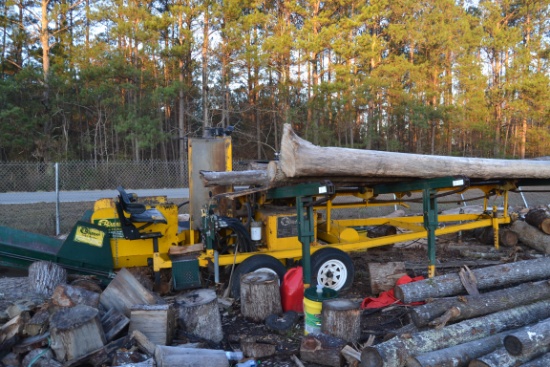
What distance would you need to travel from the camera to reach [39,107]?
23594 millimetres

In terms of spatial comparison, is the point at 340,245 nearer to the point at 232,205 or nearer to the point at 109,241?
the point at 232,205

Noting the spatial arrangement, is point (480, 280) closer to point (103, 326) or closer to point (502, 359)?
point (502, 359)

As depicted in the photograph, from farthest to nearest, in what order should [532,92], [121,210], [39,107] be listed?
[532,92] < [39,107] < [121,210]

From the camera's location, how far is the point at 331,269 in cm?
648

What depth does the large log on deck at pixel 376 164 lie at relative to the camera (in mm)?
5098

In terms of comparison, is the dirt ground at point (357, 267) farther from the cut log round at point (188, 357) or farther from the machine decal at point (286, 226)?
the machine decal at point (286, 226)

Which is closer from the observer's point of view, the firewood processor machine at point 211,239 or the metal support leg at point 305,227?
the metal support leg at point 305,227

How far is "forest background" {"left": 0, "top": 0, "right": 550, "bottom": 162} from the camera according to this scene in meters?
23.7

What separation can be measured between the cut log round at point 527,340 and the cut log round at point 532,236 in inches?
239

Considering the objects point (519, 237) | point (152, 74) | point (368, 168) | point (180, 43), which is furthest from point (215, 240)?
point (152, 74)

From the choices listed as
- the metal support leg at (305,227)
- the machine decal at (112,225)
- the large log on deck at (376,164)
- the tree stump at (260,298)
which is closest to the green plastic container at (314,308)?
the tree stump at (260,298)

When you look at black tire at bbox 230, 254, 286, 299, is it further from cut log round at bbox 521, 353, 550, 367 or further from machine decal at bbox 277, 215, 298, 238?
cut log round at bbox 521, 353, 550, 367

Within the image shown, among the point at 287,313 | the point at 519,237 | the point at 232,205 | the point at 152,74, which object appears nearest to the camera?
the point at 287,313

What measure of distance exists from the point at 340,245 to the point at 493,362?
314 cm
